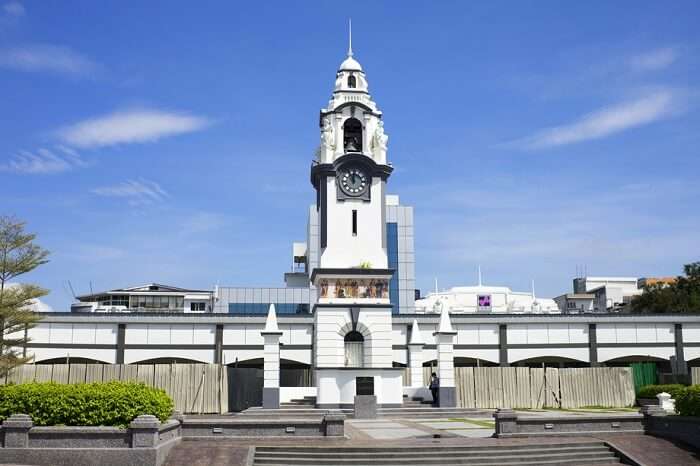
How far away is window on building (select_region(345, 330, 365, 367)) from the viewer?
122ft

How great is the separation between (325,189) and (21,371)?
16.4 meters

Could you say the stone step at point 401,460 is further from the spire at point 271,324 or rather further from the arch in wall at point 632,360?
the arch in wall at point 632,360

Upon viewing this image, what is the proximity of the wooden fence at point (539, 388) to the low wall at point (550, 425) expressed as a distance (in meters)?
13.2

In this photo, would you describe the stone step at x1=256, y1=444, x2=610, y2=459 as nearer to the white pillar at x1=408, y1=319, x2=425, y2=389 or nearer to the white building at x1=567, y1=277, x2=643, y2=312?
the white pillar at x1=408, y1=319, x2=425, y2=389

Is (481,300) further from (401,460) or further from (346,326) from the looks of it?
(401,460)

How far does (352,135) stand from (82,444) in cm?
2430

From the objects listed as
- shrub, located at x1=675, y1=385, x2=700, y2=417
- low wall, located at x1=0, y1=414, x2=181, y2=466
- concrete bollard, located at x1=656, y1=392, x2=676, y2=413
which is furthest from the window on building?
low wall, located at x1=0, y1=414, x2=181, y2=466

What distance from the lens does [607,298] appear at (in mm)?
94062

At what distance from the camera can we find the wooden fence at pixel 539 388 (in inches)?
1462

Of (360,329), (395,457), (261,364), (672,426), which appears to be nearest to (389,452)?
(395,457)

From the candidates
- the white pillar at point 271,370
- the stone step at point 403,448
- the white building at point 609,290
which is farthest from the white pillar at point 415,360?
the white building at point 609,290

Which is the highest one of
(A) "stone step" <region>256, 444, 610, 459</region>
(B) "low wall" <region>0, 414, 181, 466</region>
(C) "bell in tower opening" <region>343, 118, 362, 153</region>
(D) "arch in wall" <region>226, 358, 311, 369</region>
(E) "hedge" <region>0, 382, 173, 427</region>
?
(C) "bell in tower opening" <region>343, 118, 362, 153</region>

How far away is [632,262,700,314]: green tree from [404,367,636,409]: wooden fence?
3174 centimetres

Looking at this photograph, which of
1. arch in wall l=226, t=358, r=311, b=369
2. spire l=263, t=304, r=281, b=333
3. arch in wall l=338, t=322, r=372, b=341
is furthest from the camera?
arch in wall l=226, t=358, r=311, b=369
